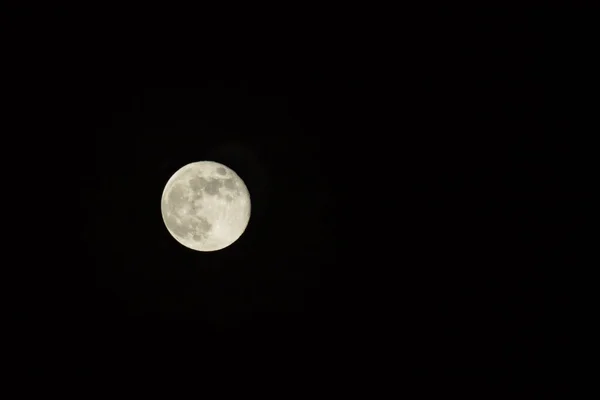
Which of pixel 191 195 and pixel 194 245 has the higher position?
pixel 191 195

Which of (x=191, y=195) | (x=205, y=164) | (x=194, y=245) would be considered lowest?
(x=194, y=245)

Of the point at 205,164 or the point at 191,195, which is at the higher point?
the point at 205,164

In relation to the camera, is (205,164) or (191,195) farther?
(205,164)

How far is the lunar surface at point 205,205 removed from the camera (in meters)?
3.21

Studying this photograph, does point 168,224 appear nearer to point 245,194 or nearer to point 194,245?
point 194,245

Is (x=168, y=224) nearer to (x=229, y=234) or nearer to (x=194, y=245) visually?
(x=194, y=245)

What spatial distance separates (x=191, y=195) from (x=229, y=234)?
463 mm

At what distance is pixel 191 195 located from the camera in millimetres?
3217

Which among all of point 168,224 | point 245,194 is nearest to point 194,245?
point 168,224

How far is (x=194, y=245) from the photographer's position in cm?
335

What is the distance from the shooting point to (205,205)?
320 cm

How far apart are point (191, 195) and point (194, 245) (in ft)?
1.47

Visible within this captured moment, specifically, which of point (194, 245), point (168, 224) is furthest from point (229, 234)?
point (168, 224)

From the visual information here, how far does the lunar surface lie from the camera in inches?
126
